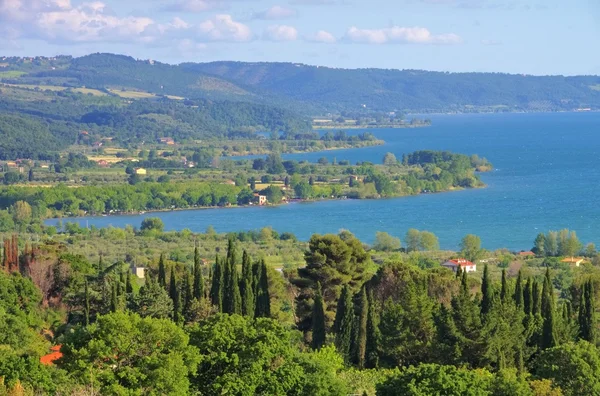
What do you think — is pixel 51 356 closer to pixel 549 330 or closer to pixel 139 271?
pixel 549 330

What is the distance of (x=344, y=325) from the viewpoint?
98.3 ft

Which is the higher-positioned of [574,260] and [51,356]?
[51,356]

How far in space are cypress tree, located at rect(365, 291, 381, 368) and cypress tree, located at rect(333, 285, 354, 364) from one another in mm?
467

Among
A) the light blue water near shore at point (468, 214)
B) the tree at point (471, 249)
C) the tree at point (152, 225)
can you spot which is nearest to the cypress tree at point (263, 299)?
the tree at point (471, 249)

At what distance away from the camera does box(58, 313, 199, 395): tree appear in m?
21.7

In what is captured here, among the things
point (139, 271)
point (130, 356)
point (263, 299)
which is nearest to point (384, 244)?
point (139, 271)

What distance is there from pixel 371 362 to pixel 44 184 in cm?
7908

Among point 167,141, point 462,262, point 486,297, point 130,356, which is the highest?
point 130,356

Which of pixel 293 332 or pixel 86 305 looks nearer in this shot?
pixel 293 332

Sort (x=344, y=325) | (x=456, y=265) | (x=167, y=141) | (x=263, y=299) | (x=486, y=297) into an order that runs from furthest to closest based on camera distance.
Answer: (x=167, y=141) < (x=456, y=265) < (x=263, y=299) < (x=486, y=297) < (x=344, y=325)

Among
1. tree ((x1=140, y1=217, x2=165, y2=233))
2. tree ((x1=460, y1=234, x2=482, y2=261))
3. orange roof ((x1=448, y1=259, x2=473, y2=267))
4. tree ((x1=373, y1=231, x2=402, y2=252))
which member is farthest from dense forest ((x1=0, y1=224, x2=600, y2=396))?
tree ((x1=140, y1=217, x2=165, y2=233))

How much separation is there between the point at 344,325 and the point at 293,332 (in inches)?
52.2

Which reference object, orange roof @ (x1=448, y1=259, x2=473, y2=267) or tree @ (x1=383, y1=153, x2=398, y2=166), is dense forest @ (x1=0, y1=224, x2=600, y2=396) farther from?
tree @ (x1=383, y1=153, x2=398, y2=166)

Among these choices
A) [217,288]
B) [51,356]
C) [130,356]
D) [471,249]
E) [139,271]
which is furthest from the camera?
[471,249]
